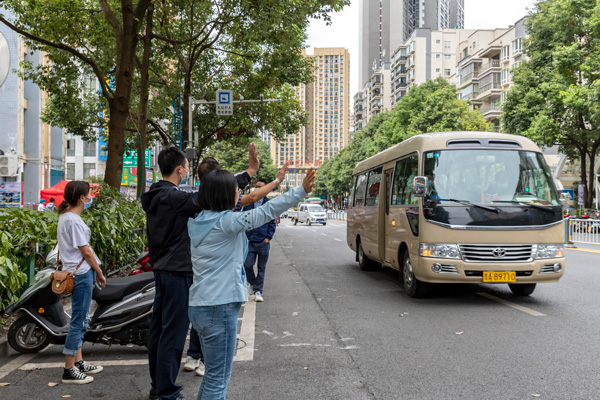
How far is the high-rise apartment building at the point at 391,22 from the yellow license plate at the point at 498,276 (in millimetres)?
140020

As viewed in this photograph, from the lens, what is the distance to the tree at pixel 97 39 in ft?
38.8

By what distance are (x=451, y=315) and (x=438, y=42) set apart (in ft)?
303

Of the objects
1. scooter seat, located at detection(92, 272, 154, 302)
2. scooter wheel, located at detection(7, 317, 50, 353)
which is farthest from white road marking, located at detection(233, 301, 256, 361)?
scooter wheel, located at detection(7, 317, 50, 353)

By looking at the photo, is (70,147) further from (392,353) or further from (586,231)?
(392,353)

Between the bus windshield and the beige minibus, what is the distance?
0.05ft

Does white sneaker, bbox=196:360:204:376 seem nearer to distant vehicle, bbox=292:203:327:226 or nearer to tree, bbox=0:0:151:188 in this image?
Result: tree, bbox=0:0:151:188

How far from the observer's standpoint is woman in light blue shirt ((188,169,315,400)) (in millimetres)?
3123

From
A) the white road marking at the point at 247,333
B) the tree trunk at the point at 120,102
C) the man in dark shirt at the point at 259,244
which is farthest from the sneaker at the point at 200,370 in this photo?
the tree trunk at the point at 120,102

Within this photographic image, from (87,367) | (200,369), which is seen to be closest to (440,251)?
(200,369)

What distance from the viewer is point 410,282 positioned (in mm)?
8852

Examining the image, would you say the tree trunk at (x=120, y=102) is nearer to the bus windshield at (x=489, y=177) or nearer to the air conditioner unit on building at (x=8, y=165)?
the air conditioner unit on building at (x=8, y=165)

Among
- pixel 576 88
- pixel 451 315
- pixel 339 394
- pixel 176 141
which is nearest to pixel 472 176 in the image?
pixel 451 315

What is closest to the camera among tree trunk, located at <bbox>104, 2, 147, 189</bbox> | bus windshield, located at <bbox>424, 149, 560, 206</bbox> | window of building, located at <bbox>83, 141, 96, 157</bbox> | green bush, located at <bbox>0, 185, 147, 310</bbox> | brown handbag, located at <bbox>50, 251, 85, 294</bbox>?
brown handbag, located at <bbox>50, 251, 85, 294</bbox>

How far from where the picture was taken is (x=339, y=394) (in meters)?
4.32
